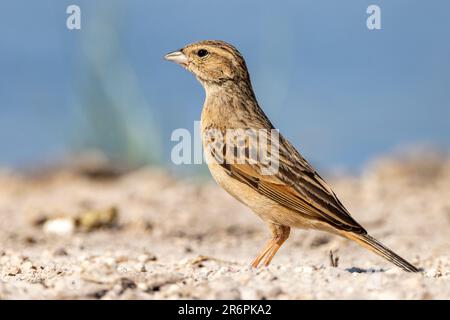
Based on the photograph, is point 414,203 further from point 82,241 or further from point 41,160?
point 41,160

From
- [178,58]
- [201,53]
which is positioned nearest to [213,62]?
[201,53]

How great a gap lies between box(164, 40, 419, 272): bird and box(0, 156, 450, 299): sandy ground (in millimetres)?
318

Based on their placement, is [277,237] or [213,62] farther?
[213,62]

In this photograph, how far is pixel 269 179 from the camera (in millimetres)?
6578

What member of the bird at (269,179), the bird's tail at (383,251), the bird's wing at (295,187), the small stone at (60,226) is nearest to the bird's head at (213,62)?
the bird at (269,179)

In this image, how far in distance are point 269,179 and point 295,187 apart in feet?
0.70

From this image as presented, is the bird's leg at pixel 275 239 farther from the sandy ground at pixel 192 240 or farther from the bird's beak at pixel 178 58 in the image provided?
the bird's beak at pixel 178 58

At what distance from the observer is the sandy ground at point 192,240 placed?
16.5 ft

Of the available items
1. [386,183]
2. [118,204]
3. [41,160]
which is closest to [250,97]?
[118,204]

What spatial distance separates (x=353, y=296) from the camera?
4.79m

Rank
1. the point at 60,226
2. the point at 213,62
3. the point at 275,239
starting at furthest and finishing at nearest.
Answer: the point at 60,226 → the point at 213,62 → the point at 275,239

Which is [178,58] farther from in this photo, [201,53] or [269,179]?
[269,179]

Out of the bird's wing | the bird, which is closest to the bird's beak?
the bird
